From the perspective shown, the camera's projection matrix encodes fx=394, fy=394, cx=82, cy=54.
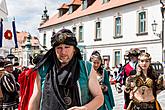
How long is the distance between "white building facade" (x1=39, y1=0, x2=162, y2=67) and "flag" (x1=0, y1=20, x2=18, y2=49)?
58.0 ft

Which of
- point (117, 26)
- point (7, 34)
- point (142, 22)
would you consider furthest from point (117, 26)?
point (7, 34)

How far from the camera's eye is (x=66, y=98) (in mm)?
2838

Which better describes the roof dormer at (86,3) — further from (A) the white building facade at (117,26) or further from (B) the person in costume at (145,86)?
(B) the person in costume at (145,86)

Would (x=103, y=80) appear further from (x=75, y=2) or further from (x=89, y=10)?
(x=75, y=2)

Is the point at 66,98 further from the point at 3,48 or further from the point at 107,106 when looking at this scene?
the point at 3,48

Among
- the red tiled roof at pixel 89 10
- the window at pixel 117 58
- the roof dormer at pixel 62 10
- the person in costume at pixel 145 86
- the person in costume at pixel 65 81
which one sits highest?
the roof dormer at pixel 62 10

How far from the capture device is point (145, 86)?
5188 millimetres

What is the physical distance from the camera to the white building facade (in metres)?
29.5

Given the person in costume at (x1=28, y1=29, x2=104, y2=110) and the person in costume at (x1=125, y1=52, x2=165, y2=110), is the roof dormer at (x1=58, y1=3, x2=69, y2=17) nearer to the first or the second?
the person in costume at (x1=125, y1=52, x2=165, y2=110)

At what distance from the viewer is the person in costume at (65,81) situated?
9.29 ft

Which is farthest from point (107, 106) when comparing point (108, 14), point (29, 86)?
point (108, 14)

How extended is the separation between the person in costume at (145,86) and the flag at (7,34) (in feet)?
22.1

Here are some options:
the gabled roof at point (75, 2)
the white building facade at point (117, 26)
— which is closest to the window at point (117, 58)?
the white building facade at point (117, 26)

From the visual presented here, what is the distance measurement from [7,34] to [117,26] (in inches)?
922
